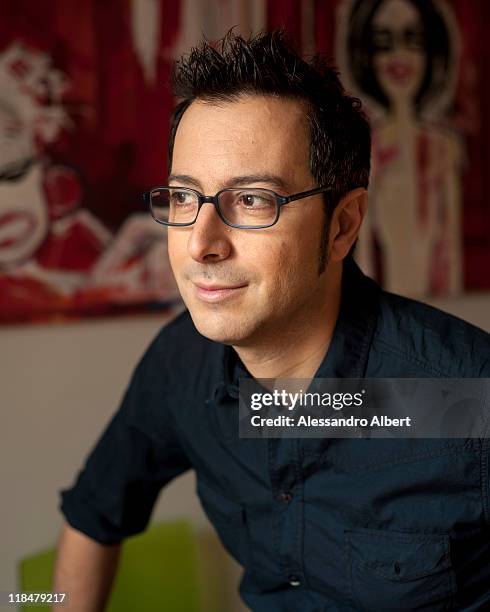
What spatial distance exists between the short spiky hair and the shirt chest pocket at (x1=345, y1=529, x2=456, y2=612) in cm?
53

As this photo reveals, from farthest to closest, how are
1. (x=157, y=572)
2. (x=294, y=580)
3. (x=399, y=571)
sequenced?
1. (x=157, y=572)
2. (x=294, y=580)
3. (x=399, y=571)

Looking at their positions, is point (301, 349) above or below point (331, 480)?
above

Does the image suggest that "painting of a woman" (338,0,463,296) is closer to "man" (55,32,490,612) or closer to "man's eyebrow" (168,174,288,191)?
"man" (55,32,490,612)

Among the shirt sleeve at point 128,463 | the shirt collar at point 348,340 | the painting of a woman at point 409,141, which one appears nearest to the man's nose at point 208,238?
the shirt collar at point 348,340

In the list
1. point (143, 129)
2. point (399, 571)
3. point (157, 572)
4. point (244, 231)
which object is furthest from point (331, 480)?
point (143, 129)

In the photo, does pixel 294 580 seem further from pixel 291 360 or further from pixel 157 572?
pixel 157 572

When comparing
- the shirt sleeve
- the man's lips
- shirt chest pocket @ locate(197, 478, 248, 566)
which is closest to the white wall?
the shirt sleeve

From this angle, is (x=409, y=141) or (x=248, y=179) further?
(x=409, y=141)

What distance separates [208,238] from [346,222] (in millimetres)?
267

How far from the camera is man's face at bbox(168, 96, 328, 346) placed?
Result: 1.08m

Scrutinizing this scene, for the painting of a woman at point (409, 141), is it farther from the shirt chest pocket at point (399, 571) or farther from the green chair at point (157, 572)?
the shirt chest pocket at point (399, 571)

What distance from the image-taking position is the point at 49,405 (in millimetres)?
1956

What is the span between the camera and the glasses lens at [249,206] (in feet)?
3.57

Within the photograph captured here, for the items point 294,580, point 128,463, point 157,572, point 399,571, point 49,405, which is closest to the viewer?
point 399,571
